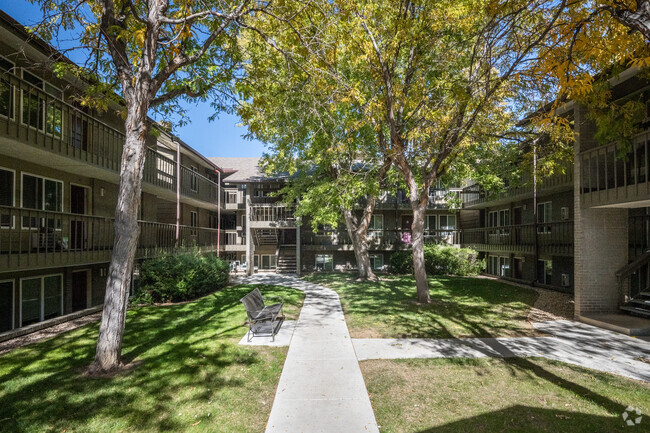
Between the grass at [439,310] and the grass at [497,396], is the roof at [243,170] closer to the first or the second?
the grass at [439,310]

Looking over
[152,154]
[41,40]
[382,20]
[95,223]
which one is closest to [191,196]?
[152,154]

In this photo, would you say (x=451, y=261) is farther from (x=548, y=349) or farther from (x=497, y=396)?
(x=497, y=396)

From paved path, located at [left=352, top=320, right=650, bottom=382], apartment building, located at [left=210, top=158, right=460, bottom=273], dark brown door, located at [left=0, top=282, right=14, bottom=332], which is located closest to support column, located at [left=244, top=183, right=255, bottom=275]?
apartment building, located at [left=210, top=158, right=460, bottom=273]

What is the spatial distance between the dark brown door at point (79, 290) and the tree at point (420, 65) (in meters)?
11.3

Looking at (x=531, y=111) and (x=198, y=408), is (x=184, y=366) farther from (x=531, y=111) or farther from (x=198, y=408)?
(x=531, y=111)

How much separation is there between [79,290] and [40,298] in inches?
76.0

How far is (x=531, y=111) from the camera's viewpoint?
11844 millimetres

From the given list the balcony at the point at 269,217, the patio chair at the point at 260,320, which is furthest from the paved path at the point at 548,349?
the balcony at the point at 269,217

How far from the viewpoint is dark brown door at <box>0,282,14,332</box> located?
9266mm

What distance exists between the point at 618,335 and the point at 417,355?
5.94m

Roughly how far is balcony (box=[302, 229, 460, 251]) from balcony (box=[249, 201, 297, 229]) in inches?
97.1

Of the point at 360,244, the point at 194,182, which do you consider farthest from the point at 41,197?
the point at 360,244

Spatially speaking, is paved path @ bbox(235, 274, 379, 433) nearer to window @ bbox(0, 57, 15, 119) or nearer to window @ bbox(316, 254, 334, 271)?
window @ bbox(0, 57, 15, 119)

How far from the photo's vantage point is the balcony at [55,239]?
320 inches
